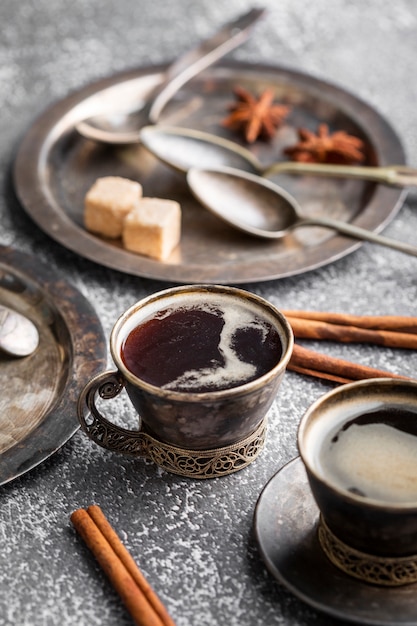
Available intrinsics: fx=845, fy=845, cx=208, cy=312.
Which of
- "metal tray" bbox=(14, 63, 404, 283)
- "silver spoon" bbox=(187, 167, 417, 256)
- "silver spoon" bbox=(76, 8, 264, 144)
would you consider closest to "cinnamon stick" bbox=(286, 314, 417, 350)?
"metal tray" bbox=(14, 63, 404, 283)

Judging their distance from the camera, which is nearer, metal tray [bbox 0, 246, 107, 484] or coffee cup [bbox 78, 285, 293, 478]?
coffee cup [bbox 78, 285, 293, 478]

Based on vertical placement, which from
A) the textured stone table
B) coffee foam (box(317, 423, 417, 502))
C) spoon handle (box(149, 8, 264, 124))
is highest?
coffee foam (box(317, 423, 417, 502))

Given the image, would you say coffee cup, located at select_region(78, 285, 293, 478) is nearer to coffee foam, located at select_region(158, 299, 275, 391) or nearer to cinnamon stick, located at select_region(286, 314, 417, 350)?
coffee foam, located at select_region(158, 299, 275, 391)

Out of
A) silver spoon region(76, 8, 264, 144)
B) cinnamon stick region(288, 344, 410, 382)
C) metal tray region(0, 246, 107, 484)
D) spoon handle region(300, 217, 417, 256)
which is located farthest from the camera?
silver spoon region(76, 8, 264, 144)

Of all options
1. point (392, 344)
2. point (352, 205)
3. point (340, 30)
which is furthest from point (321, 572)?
point (340, 30)

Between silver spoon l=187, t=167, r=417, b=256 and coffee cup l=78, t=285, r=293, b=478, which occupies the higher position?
coffee cup l=78, t=285, r=293, b=478

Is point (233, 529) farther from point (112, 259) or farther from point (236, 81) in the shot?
point (236, 81)

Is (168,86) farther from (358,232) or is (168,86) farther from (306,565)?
(306,565)

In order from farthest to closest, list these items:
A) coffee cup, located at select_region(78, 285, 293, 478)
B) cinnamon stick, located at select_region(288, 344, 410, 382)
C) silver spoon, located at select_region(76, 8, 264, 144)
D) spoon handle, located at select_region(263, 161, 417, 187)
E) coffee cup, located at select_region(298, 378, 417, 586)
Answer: silver spoon, located at select_region(76, 8, 264, 144) → spoon handle, located at select_region(263, 161, 417, 187) → cinnamon stick, located at select_region(288, 344, 410, 382) → coffee cup, located at select_region(78, 285, 293, 478) → coffee cup, located at select_region(298, 378, 417, 586)
